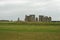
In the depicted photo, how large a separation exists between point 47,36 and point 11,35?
13.8 ft

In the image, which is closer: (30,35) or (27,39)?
(27,39)

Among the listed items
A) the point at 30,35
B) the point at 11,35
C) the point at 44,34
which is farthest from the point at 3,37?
the point at 44,34

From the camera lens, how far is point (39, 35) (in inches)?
1044

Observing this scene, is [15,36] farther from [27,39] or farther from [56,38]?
[56,38]

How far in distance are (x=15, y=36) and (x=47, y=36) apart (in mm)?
3664

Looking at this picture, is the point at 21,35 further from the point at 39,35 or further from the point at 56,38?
the point at 56,38

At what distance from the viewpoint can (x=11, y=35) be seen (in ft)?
87.4

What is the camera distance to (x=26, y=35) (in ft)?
86.7

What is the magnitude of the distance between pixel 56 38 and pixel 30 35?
3.17 metres

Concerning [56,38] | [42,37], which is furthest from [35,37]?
[56,38]

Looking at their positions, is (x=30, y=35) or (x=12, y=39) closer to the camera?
(x=12, y=39)

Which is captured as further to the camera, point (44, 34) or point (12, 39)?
point (44, 34)

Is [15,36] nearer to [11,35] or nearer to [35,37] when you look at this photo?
[11,35]

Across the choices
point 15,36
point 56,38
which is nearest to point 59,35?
point 56,38
